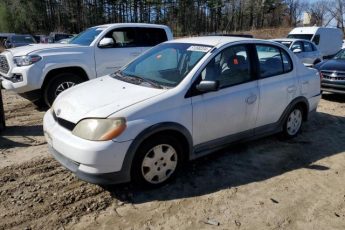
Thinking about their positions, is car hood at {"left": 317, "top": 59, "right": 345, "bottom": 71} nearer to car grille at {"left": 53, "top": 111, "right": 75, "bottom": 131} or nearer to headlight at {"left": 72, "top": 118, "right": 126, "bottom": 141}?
headlight at {"left": 72, "top": 118, "right": 126, "bottom": 141}

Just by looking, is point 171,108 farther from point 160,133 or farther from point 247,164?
point 247,164

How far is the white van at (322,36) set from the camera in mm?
17859

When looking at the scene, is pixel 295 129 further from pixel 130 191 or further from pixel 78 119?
pixel 78 119

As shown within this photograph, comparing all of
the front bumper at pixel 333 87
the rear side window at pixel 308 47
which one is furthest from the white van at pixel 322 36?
the front bumper at pixel 333 87

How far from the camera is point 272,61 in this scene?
5.37 meters

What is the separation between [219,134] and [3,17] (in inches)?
1817

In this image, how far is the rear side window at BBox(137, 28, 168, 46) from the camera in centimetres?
862

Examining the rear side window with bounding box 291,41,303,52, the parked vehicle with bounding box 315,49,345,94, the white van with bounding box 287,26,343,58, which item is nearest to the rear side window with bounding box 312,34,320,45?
the white van with bounding box 287,26,343,58

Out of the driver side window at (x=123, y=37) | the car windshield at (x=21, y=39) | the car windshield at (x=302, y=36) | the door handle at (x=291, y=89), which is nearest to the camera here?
the door handle at (x=291, y=89)

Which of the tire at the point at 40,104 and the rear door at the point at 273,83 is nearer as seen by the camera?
the rear door at the point at 273,83

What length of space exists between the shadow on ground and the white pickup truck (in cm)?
375

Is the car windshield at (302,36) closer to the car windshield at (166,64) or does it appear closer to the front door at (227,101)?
the front door at (227,101)

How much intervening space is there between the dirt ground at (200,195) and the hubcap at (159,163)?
0.53 ft

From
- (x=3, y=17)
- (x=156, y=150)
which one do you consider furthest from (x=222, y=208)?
(x=3, y=17)
